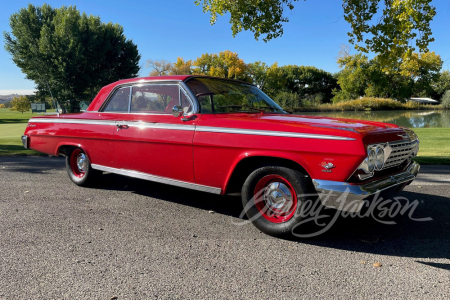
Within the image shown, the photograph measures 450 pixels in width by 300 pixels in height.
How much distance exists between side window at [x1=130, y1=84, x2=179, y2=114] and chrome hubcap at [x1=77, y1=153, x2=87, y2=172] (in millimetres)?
1384

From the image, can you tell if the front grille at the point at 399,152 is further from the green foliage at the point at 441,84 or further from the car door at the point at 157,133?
the green foliage at the point at 441,84

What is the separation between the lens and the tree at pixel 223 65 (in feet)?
207

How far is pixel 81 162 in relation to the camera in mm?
5273

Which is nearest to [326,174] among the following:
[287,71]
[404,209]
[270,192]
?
Result: [270,192]

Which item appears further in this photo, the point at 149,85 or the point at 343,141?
the point at 149,85

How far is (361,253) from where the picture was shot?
2902mm

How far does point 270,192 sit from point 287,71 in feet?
246

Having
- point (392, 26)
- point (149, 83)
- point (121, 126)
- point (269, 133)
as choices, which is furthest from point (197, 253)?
point (392, 26)

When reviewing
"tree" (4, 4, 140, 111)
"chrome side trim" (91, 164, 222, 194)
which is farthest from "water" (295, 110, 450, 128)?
"tree" (4, 4, 140, 111)

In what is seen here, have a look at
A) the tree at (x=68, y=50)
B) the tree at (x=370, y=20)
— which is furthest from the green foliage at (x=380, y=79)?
the tree at (x=370, y=20)

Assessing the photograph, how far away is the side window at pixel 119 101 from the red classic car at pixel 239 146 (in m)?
0.02

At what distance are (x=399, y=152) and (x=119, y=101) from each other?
3645 mm

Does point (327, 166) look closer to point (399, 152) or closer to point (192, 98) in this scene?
point (399, 152)

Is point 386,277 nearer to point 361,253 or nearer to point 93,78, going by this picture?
point 361,253
